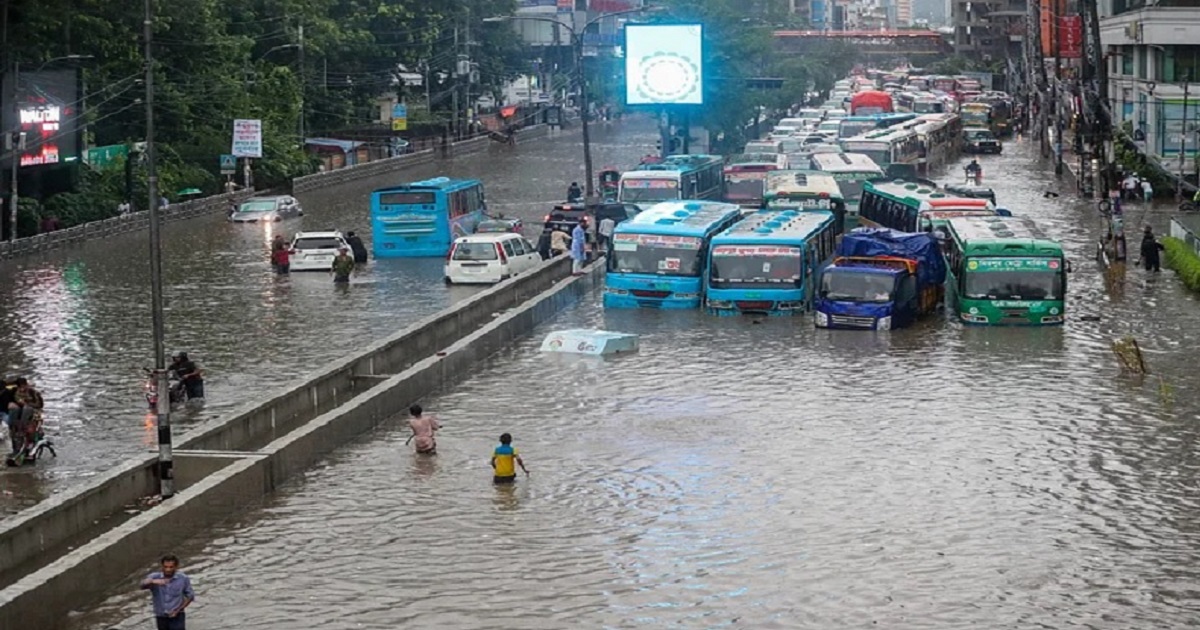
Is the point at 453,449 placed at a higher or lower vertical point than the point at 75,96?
lower

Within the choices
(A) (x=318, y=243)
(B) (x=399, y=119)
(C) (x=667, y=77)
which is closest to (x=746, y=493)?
(A) (x=318, y=243)

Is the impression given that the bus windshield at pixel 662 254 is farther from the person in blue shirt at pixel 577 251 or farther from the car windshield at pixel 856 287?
the person in blue shirt at pixel 577 251

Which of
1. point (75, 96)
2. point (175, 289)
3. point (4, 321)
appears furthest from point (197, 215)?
point (4, 321)

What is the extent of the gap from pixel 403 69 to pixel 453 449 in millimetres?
86776

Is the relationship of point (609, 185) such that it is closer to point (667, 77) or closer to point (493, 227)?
point (667, 77)

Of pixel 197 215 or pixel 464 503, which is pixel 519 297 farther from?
pixel 197 215

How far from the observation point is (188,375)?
3036 centimetres

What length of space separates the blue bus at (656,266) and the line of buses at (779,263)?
0.02m

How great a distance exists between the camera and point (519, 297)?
141ft

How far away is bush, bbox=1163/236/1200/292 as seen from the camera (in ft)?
147

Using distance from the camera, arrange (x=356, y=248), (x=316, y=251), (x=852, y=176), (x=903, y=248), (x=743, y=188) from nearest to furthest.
A: (x=903, y=248), (x=316, y=251), (x=356, y=248), (x=852, y=176), (x=743, y=188)

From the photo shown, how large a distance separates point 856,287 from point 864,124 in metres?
57.0

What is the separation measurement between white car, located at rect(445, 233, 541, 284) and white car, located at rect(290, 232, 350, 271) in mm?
3869

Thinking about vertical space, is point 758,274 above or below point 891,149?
below
